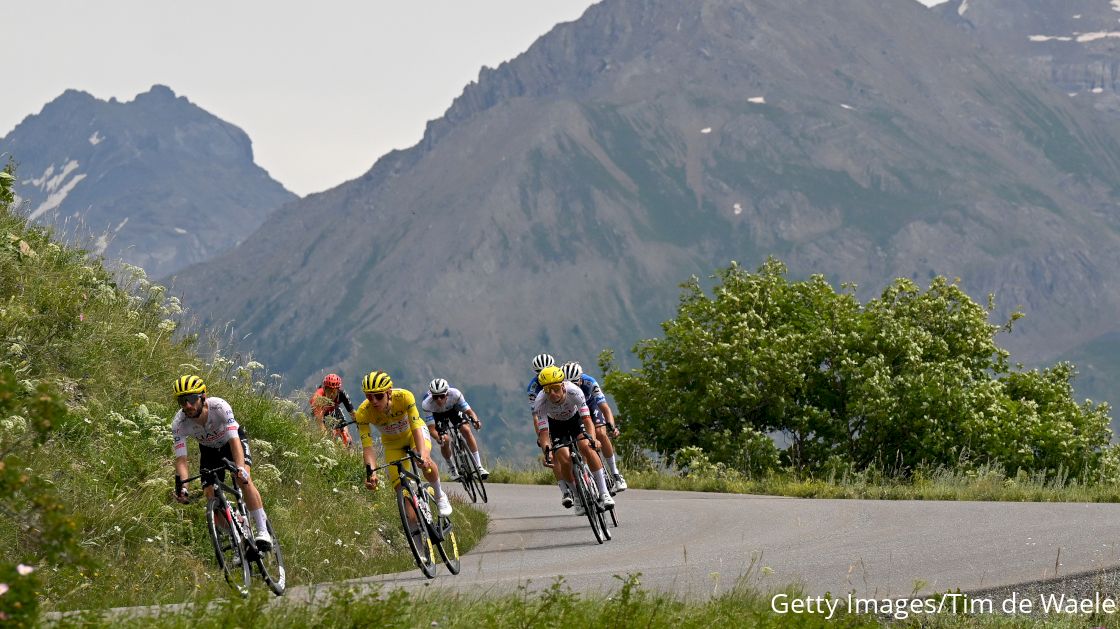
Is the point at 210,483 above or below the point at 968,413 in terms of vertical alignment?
above

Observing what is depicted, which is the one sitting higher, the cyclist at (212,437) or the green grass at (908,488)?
the cyclist at (212,437)

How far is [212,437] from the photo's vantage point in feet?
39.7

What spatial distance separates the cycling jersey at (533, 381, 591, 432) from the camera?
53.9 feet

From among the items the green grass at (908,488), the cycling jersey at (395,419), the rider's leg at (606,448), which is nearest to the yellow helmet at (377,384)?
the cycling jersey at (395,419)

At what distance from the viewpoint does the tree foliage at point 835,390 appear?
32406 mm

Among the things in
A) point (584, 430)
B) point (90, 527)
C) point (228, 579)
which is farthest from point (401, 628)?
point (584, 430)

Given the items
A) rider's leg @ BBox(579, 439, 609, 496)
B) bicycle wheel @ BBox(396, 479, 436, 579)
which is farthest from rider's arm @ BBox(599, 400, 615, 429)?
bicycle wheel @ BBox(396, 479, 436, 579)

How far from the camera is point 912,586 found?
37.5ft

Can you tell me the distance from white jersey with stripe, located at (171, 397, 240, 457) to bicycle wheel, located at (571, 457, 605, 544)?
4.91 meters

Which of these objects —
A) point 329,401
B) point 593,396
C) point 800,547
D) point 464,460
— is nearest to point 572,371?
point 593,396

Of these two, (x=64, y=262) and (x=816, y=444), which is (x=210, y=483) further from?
(x=816, y=444)

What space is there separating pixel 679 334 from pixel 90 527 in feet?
78.6

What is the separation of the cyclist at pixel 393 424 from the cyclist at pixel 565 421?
6.49ft

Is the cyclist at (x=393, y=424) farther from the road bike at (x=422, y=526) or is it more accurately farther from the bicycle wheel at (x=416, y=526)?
the bicycle wheel at (x=416, y=526)
